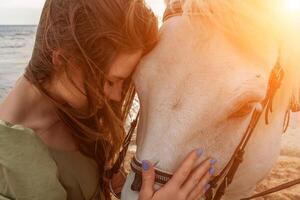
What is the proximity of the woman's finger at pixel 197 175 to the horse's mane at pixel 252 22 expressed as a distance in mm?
415

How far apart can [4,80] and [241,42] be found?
28.6ft

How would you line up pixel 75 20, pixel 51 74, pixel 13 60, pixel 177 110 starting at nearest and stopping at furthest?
pixel 177 110
pixel 75 20
pixel 51 74
pixel 13 60

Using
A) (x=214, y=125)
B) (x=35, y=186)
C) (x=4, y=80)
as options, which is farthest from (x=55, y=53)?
(x=4, y=80)

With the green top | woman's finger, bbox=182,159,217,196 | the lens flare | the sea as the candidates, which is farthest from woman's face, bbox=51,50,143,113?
the sea

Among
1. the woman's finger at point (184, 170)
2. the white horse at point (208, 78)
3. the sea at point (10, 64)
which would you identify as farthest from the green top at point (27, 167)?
the sea at point (10, 64)

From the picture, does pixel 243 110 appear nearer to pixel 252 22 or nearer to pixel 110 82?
pixel 252 22

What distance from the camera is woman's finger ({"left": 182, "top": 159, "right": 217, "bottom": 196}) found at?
1.27m

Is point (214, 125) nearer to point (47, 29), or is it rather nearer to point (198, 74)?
point (198, 74)

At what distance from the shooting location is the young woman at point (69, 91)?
4.45 feet

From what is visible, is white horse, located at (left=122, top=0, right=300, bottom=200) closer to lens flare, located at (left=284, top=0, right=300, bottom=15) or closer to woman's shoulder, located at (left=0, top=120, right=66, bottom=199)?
lens flare, located at (left=284, top=0, right=300, bottom=15)

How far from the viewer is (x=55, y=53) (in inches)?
55.3

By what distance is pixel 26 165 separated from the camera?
55.1 inches

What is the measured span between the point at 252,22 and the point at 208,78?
28cm

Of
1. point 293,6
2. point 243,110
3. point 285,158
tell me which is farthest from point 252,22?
point 285,158
